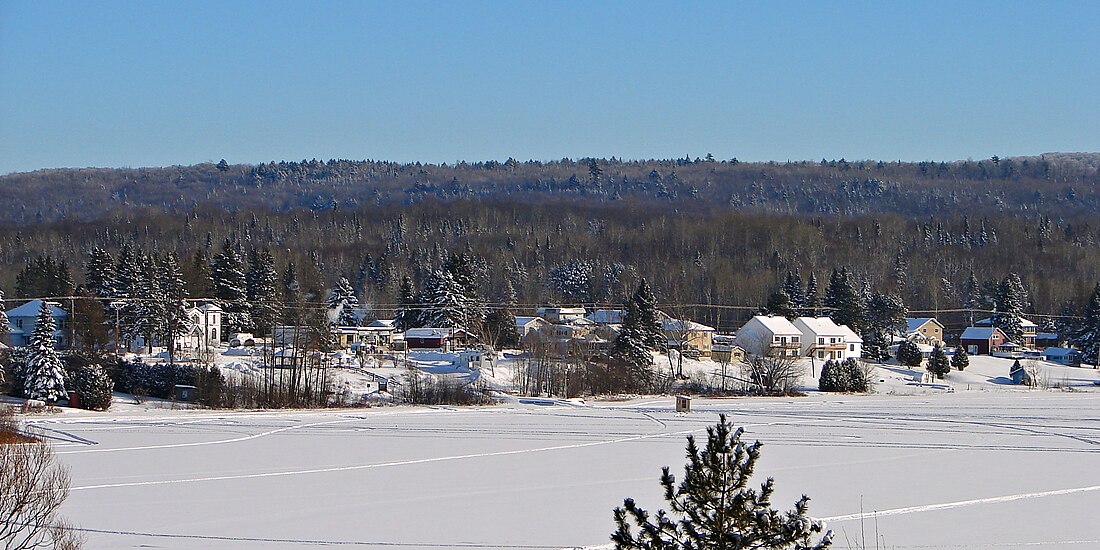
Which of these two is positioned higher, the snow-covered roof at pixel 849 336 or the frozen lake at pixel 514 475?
the snow-covered roof at pixel 849 336

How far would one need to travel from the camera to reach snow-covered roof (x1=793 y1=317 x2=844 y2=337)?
241 feet

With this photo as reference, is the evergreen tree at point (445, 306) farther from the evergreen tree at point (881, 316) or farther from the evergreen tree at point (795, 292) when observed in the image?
the evergreen tree at point (881, 316)

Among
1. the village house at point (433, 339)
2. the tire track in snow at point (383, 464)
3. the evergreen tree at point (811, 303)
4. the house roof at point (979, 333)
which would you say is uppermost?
the evergreen tree at point (811, 303)

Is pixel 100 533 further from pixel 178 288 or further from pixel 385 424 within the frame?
pixel 178 288

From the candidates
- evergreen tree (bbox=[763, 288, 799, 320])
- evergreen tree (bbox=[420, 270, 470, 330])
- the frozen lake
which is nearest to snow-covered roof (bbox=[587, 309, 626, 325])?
evergreen tree (bbox=[763, 288, 799, 320])

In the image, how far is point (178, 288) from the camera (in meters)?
66.3

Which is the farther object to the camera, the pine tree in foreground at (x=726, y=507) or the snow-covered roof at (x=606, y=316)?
the snow-covered roof at (x=606, y=316)

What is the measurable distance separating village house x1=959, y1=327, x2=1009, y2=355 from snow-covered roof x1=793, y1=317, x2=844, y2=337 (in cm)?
1734

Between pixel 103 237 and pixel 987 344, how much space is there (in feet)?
428

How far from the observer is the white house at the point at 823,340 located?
72625 millimetres

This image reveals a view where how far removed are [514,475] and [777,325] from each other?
52.2 m

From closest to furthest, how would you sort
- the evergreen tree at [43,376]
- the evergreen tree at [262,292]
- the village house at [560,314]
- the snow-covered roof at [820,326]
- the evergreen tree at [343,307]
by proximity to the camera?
the evergreen tree at [43,376] < the snow-covered roof at [820,326] < the evergreen tree at [262,292] < the evergreen tree at [343,307] < the village house at [560,314]

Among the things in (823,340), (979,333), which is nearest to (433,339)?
(823,340)

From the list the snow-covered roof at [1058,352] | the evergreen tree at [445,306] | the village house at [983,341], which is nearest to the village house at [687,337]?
the evergreen tree at [445,306]
